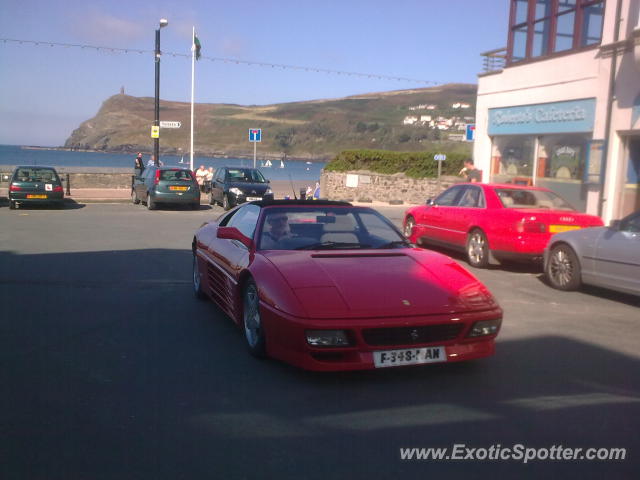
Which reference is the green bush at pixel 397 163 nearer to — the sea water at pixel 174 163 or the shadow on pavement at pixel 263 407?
the shadow on pavement at pixel 263 407

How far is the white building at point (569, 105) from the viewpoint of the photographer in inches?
598

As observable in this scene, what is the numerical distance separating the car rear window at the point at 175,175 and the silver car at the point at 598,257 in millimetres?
14733

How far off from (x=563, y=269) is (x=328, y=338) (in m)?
5.48

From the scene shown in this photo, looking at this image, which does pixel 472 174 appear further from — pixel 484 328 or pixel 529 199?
pixel 484 328

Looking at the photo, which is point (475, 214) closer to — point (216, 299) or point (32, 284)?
point (216, 299)

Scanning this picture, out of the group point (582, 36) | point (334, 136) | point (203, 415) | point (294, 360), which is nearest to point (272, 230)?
point (294, 360)

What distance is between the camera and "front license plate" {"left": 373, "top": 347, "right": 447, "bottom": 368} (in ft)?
15.2

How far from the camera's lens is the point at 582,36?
16906mm

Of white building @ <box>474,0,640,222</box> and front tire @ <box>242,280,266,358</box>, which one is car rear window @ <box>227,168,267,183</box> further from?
front tire @ <box>242,280,266,358</box>

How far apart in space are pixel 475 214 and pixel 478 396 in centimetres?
650

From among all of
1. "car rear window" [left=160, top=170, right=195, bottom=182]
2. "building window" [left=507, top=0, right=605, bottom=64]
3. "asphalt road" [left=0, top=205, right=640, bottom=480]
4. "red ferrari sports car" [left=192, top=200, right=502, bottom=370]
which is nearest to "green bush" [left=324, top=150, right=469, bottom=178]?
"building window" [left=507, top=0, right=605, bottom=64]

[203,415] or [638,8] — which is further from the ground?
[638,8]

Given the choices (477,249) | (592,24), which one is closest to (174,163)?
(592,24)

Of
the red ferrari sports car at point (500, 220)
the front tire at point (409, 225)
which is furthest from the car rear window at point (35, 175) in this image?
the red ferrari sports car at point (500, 220)
